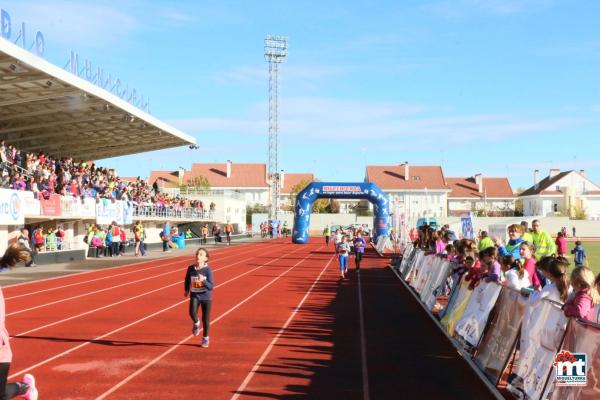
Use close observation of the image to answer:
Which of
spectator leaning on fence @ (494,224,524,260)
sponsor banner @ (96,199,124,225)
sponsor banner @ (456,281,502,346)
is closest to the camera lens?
sponsor banner @ (456,281,502,346)

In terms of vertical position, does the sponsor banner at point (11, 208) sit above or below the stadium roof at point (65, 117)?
below

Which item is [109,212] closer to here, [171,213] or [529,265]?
[171,213]

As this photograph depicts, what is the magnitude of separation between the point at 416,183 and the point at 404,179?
86.7 inches

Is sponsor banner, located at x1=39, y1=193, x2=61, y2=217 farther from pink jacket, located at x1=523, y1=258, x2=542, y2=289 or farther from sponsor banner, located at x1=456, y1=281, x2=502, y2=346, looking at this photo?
pink jacket, located at x1=523, y1=258, x2=542, y2=289

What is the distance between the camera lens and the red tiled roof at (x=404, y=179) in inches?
4432

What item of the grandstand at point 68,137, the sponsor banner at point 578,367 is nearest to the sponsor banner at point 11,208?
the grandstand at point 68,137

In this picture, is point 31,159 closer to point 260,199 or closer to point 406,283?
point 406,283

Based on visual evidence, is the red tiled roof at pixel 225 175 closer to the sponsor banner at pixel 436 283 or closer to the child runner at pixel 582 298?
the sponsor banner at pixel 436 283

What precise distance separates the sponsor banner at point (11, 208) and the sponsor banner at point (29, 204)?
21cm

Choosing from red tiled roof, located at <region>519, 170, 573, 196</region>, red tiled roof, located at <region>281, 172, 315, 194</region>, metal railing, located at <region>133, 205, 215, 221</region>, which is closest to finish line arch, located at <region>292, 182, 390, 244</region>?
metal railing, located at <region>133, 205, 215, 221</region>

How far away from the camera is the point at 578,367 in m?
5.29

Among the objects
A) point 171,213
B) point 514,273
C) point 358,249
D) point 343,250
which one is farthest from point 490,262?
point 171,213

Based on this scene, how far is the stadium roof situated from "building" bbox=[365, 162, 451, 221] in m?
65.2

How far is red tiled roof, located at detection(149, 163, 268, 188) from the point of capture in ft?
402
